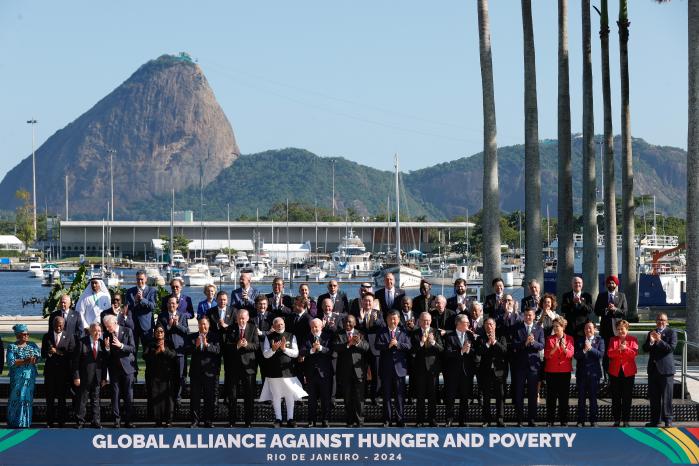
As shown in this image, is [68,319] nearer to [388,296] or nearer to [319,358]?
[319,358]

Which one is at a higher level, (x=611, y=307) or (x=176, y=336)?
(x=611, y=307)

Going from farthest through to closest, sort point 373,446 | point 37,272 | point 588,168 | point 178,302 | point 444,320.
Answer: point 37,272 < point 588,168 < point 444,320 < point 178,302 < point 373,446

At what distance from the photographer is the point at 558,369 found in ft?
56.1

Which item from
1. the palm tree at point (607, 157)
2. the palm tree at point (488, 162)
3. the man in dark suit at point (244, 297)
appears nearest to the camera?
the man in dark suit at point (244, 297)

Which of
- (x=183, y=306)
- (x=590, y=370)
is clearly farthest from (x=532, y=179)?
(x=183, y=306)

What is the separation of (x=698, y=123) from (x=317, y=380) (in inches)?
402

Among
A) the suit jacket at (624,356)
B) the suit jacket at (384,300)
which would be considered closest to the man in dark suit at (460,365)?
the suit jacket at (384,300)

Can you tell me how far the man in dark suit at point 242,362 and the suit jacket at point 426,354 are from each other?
7.58 ft

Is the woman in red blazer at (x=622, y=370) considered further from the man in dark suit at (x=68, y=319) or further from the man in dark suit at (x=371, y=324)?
the man in dark suit at (x=68, y=319)

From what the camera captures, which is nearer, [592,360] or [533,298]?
[592,360]

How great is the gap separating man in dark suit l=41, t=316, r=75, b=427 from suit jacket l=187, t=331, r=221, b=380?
174cm

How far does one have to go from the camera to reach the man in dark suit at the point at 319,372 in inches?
672

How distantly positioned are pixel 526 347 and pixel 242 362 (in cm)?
417

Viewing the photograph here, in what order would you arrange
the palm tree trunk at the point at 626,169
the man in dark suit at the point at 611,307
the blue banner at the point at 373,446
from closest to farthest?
1. the blue banner at the point at 373,446
2. the man in dark suit at the point at 611,307
3. the palm tree trunk at the point at 626,169
